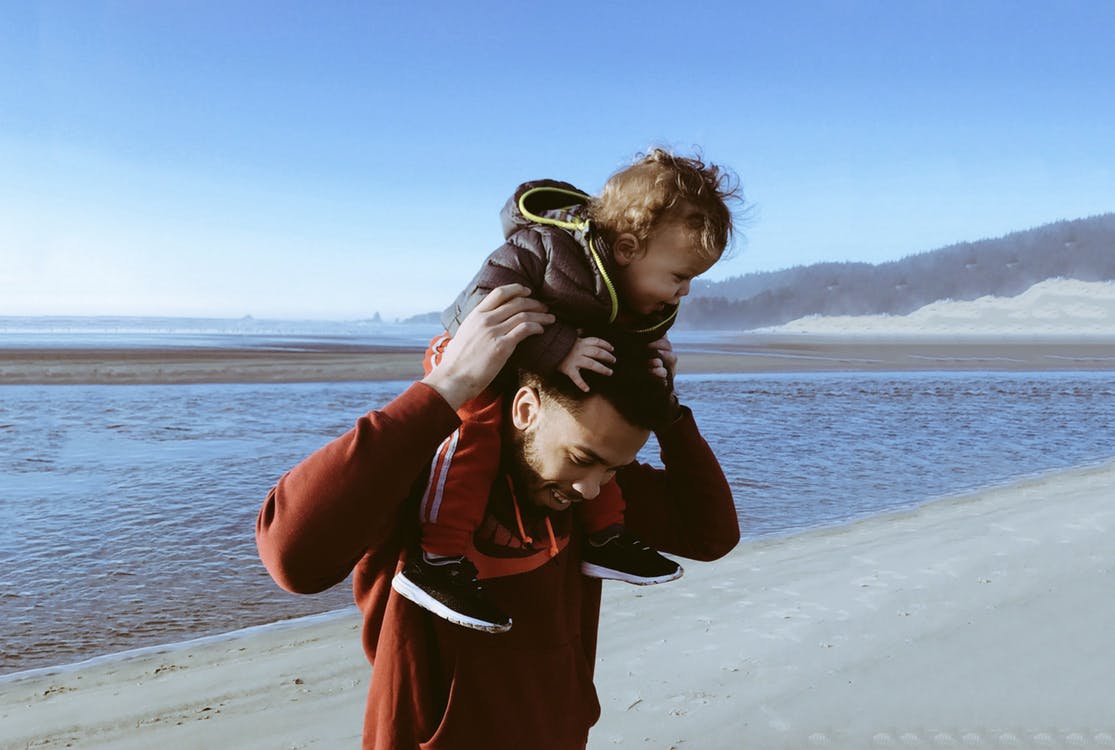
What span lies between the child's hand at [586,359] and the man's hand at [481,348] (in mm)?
100

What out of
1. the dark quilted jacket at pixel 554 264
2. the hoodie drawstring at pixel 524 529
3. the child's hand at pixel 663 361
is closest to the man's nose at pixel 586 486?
the hoodie drawstring at pixel 524 529

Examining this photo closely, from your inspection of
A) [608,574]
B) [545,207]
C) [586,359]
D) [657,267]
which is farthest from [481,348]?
[657,267]

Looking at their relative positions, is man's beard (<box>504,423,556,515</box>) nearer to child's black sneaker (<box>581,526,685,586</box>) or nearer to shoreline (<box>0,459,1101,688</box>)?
child's black sneaker (<box>581,526,685,586</box>)

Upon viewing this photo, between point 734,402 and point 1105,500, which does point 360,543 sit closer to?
point 1105,500

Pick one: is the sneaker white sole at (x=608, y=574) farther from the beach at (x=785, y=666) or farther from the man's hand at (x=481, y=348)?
the beach at (x=785, y=666)

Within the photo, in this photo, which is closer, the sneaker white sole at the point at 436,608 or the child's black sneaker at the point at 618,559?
the sneaker white sole at the point at 436,608

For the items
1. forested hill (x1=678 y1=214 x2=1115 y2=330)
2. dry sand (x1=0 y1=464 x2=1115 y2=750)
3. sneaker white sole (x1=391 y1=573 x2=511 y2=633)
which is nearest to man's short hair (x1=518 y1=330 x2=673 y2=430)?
sneaker white sole (x1=391 y1=573 x2=511 y2=633)

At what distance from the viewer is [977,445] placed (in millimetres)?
11805

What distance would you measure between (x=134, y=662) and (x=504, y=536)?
372 centimetres

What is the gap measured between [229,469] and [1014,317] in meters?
78.3

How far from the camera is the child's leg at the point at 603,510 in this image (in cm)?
186

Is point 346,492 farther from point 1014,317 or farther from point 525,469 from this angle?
point 1014,317

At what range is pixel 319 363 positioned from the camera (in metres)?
23.5

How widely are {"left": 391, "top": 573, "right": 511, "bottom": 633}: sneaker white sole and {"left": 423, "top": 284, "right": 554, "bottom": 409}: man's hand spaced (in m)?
0.35
